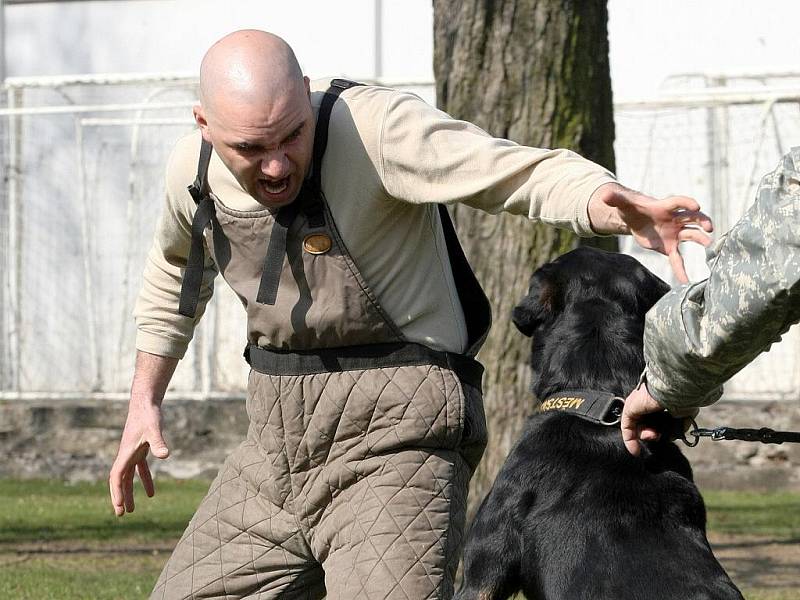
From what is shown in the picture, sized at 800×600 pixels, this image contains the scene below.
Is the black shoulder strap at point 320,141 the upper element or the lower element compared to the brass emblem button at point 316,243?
upper

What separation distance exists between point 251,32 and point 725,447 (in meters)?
8.05

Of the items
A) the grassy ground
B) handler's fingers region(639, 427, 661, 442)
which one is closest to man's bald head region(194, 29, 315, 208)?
handler's fingers region(639, 427, 661, 442)

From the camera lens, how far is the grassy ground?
6953mm

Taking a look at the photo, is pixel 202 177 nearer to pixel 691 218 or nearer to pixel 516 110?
pixel 691 218

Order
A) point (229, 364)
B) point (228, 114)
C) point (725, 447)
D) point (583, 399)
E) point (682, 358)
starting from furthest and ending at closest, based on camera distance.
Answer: point (229, 364)
point (725, 447)
point (583, 399)
point (228, 114)
point (682, 358)

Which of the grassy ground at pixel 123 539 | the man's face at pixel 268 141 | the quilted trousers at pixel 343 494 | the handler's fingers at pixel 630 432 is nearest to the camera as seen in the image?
the handler's fingers at pixel 630 432

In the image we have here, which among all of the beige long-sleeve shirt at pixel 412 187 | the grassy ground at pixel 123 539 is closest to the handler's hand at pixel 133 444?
the beige long-sleeve shirt at pixel 412 187

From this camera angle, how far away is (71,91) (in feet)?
40.0

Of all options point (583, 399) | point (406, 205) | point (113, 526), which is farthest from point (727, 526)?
point (406, 205)

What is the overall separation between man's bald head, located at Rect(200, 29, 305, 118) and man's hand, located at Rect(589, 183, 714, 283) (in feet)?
2.90

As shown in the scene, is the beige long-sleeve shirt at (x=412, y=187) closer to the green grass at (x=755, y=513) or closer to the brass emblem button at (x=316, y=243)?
the brass emblem button at (x=316, y=243)

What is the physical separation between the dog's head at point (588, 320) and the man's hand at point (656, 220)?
98 cm

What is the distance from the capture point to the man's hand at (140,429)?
12.8 feet

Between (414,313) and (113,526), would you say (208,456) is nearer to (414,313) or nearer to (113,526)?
(113,526)
